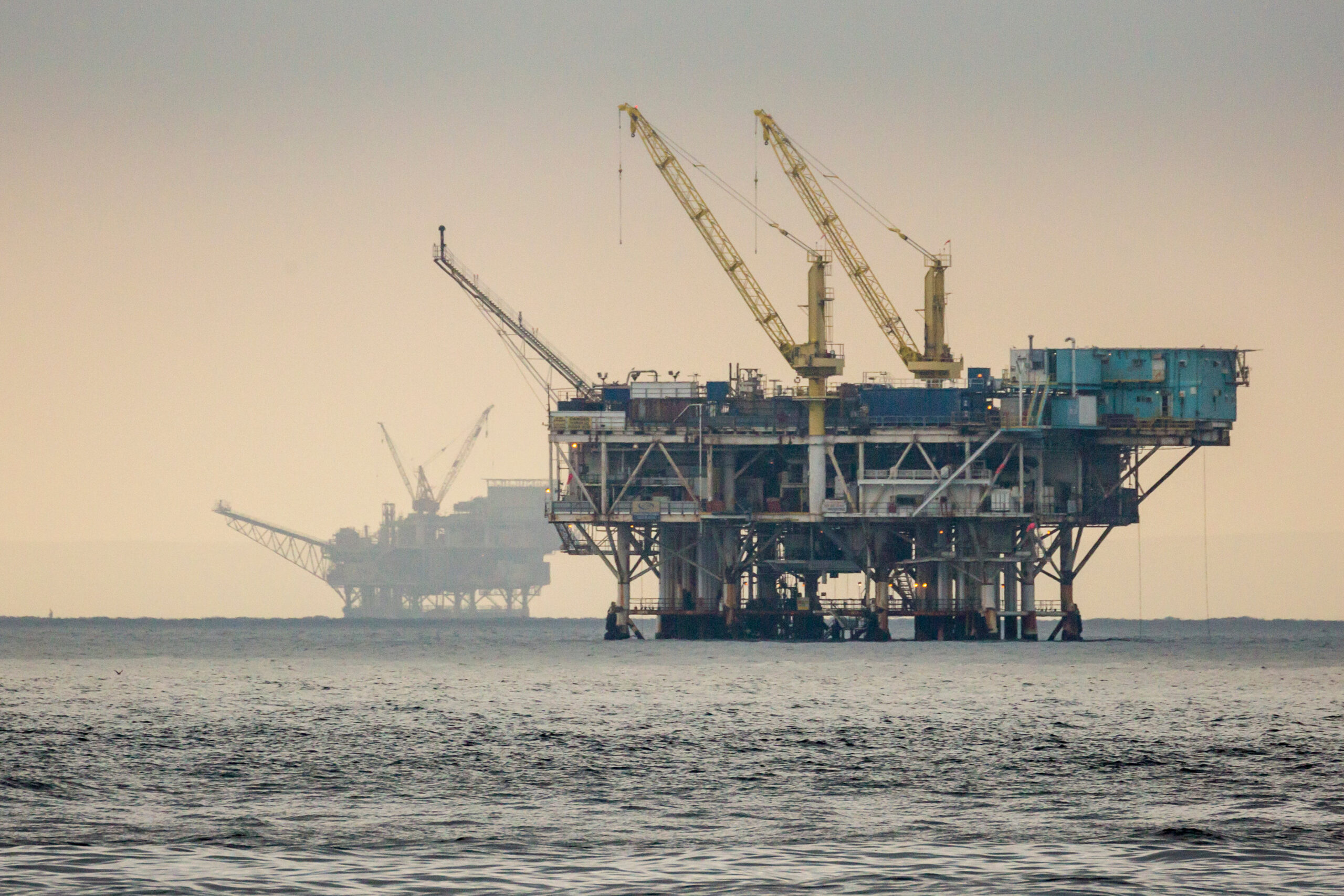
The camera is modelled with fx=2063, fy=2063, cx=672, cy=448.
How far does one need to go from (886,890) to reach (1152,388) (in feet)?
378

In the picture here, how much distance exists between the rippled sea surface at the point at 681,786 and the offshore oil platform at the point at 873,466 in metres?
36.6

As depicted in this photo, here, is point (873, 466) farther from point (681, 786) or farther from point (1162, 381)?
point (681, 786)

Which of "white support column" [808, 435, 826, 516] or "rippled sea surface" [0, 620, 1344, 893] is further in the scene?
"white support column" [808, 435, 826, 516]

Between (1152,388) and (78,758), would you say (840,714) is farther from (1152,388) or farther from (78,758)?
(1152,388)

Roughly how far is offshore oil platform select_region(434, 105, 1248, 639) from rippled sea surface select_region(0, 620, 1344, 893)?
36.6m

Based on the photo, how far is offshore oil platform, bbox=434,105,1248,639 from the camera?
150 meters

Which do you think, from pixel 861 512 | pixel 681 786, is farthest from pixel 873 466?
pixel 681 786

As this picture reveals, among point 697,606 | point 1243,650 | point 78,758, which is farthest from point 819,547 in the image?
point 78,758

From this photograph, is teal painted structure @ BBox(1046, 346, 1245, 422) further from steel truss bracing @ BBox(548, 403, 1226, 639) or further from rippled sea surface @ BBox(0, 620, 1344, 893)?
rippled sea surface @ BBox(0, 620, 1344, 893)

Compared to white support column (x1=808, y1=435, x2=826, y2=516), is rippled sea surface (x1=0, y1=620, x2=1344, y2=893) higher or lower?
lower

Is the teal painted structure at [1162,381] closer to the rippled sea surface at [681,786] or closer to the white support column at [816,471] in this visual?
the white support column at [816,471]

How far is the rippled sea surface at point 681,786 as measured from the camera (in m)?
42.7

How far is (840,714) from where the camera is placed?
285 ft

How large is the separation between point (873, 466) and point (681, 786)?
99.3 meters
